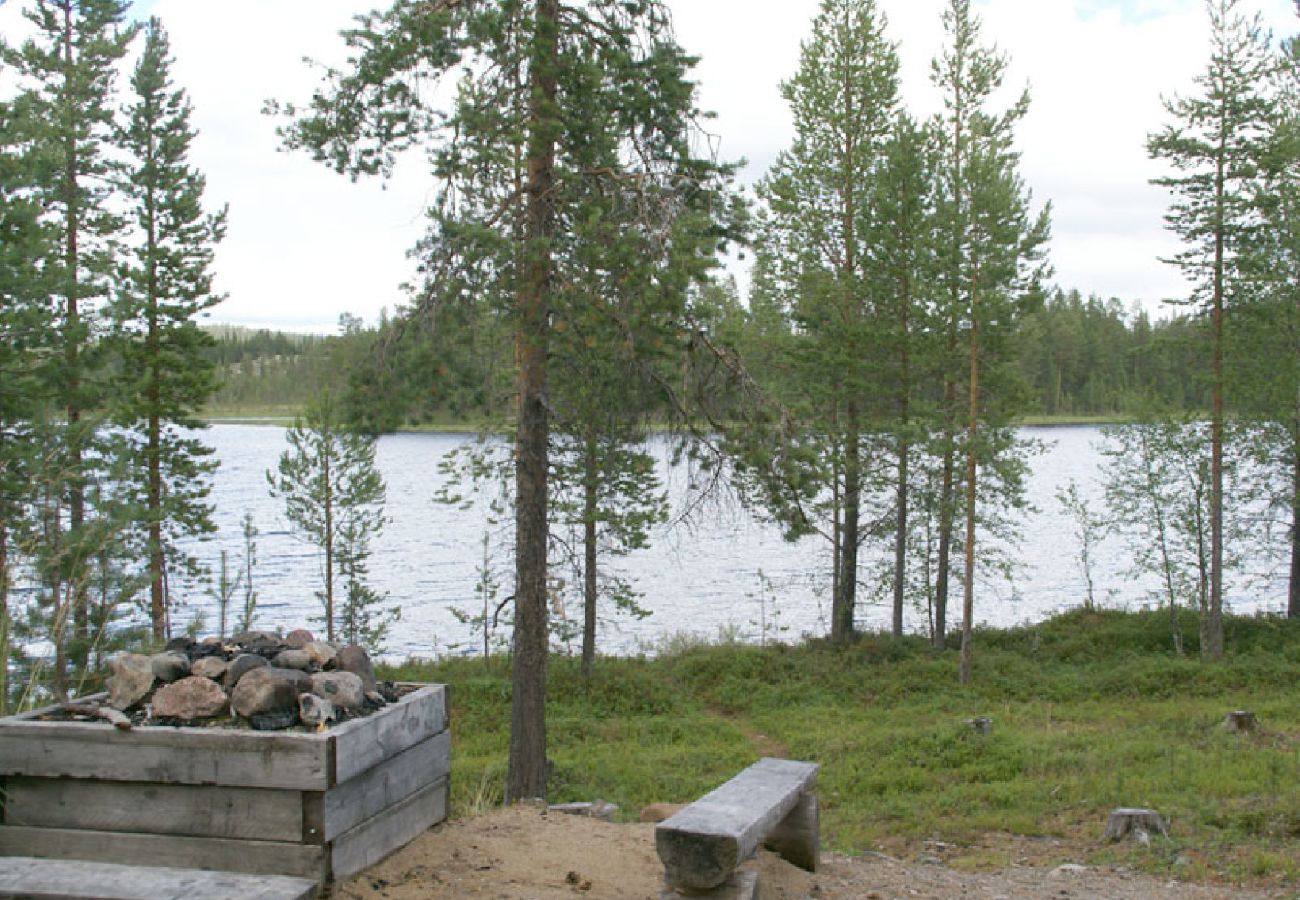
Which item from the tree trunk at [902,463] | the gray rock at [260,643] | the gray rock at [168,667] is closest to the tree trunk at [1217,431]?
the tree trunk at [902,463]

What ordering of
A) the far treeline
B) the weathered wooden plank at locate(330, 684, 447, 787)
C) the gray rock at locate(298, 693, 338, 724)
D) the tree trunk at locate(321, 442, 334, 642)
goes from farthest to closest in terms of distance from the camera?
the tree trunk at locate(321, 442, 334, 642) < the far treeline < the gray rock at locate(298, 693, 338, 724) < the weathered wooden plank at locate(330, 684, 447, 787)

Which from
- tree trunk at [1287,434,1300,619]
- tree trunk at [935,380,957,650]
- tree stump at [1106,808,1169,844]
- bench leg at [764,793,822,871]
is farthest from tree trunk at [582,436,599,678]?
tree trunk at [1287,434,1300,619]

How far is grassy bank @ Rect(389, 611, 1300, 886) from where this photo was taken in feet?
24.8

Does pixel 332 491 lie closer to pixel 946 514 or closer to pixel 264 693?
pixel 946 514

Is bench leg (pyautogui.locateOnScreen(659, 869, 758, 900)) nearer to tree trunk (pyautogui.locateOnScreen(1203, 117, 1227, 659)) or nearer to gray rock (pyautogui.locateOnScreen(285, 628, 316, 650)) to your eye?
gray rock (pyautogui.locateOnScreen(285, 628, 316, 650))

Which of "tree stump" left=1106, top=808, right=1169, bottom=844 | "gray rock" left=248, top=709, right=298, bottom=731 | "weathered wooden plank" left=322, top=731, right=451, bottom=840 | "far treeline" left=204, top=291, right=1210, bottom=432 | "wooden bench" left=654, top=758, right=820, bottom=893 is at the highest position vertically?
"far treeline" left=204, top=291, right=1210, bottom=432

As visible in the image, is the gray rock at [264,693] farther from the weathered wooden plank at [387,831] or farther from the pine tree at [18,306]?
the pine tree at [18,306]

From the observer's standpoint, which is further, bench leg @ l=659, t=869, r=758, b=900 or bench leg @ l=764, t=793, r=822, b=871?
bench leg @ l=764, t=793, r=822, b=871

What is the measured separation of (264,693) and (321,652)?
0.67m

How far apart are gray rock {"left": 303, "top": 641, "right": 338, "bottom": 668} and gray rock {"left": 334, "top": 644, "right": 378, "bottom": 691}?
Answer: 3 centimetres

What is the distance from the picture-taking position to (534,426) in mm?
8273

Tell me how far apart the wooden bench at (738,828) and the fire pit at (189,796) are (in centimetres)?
118

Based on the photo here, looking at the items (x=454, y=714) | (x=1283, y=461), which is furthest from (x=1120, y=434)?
(x=454, y=714)

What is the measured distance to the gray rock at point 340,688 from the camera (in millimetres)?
4078
